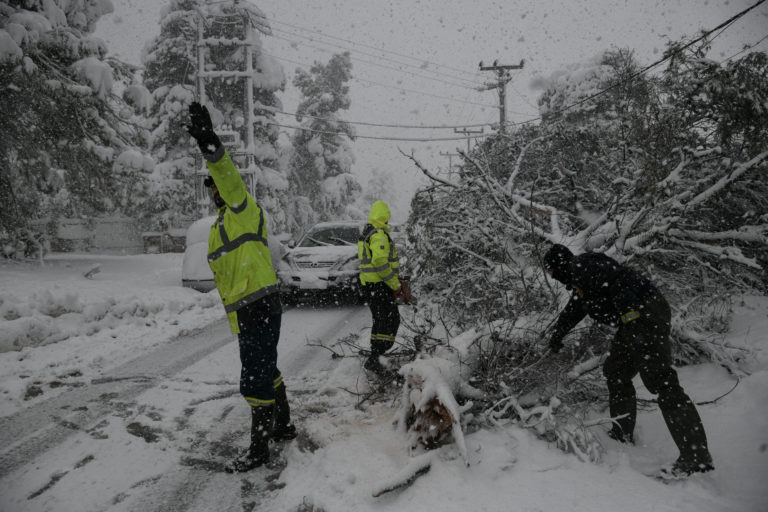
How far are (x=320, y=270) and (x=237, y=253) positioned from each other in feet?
16.6

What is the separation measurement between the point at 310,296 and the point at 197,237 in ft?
9.61

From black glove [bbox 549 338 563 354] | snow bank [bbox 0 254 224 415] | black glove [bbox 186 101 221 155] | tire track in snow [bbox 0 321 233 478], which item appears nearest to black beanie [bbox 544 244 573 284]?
black glove [bbox 549 338 563 354]

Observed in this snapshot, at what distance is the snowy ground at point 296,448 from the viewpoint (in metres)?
2.40

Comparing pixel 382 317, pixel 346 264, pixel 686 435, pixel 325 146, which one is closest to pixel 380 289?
pixel 382 317

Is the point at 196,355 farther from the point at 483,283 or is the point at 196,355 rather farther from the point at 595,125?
the point at 595,125

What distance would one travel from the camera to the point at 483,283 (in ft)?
17.5

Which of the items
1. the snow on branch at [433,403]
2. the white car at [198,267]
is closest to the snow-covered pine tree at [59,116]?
the white car at [198,267]

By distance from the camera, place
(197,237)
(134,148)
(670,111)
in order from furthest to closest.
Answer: (134,148) < (197,237) < (670,111)

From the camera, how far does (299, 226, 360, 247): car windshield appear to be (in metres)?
8.82

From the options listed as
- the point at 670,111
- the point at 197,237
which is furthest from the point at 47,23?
the point at 670,111

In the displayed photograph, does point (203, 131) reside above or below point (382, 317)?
above

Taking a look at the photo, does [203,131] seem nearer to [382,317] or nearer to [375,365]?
[382,317]

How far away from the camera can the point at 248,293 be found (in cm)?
279

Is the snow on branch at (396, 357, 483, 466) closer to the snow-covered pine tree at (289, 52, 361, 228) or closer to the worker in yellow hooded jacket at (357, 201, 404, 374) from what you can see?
the worker in yellow hooded jacket at (357, 201, 404, 374)
